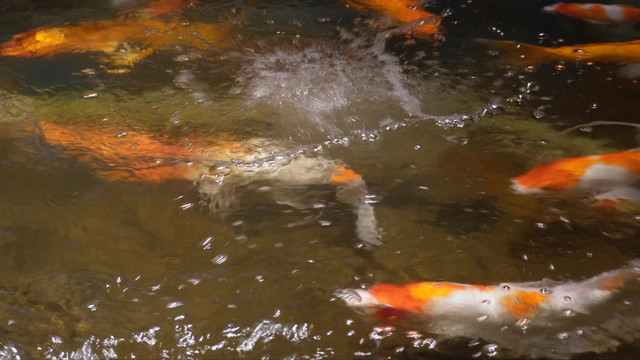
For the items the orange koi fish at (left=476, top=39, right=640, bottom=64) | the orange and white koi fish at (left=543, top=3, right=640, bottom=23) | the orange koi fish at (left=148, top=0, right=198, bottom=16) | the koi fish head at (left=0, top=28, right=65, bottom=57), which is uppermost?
the orange koi fish at (left=148, top=0, right=198, bottom=16)

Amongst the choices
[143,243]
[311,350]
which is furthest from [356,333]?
[143,243]

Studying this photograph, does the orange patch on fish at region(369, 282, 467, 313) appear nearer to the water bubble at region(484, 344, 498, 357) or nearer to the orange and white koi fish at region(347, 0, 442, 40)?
the water bubble at region(484, 344, 498, 357)

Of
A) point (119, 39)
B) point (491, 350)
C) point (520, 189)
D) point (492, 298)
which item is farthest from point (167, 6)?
point (491, 350)

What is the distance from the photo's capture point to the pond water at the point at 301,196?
4.59ft

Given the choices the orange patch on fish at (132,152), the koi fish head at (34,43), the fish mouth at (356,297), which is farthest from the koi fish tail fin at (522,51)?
the koi fish head at (34,43)

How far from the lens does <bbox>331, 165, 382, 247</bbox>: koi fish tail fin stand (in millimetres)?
1697

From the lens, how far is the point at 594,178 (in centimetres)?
189

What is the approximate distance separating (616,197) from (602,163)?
0.40ft

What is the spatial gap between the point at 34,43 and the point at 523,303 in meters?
2.46

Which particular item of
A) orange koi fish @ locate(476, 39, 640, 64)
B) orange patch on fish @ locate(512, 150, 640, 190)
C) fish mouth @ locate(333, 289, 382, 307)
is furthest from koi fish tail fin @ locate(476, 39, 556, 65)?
fish mouth @ locate(333, 289, 382, 307)

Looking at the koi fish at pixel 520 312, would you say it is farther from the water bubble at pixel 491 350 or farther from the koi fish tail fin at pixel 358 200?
the koi fish tail fin at pixel 358 200

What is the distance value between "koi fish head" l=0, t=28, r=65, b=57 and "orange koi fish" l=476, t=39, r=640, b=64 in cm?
203

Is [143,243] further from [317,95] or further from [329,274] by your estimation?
[317,95]

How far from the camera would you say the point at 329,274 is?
155 cm
